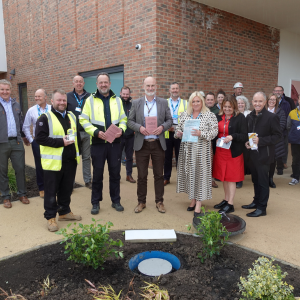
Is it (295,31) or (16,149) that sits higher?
(295,31)

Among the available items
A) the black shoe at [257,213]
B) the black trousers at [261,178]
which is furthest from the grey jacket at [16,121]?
the black shoe at [257,213]

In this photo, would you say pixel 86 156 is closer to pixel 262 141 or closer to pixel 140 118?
pixel 140 118

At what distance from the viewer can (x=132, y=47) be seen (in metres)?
7.83

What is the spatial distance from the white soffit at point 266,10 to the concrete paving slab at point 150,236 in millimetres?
6590

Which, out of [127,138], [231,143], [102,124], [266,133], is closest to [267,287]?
[231,143]

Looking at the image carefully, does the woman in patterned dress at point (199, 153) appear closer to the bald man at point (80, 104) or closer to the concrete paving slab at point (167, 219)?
the concrete paving slab at point (167, 219)

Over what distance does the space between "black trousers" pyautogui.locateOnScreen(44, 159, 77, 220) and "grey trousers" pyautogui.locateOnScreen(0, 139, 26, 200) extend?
124cm

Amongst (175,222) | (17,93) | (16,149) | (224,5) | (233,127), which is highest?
(224,5)

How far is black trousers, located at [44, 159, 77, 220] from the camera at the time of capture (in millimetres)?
4012

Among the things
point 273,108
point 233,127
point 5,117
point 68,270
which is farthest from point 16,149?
point 273,108

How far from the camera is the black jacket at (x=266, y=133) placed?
432cm

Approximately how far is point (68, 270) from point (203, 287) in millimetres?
1360

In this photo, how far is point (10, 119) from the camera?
4879mm

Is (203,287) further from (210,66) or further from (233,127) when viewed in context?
(210,66)
